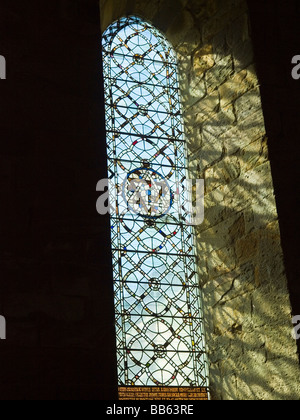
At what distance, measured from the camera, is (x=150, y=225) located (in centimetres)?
627

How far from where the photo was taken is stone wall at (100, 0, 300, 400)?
552 centimetres

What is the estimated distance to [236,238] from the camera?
19.4 feet

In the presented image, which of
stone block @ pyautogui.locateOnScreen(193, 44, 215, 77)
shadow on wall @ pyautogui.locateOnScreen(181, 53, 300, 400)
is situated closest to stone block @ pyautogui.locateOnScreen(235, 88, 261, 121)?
shadow on wall @ pyautogui.locateOnScreen(181, 53, 300, 400)

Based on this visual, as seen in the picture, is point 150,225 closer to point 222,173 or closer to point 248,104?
point 222,173

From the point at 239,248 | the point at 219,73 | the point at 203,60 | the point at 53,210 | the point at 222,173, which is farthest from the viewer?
the point at 203,60

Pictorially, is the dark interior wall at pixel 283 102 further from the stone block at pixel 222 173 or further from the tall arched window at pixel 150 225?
the tall arched window at pixel 150 225

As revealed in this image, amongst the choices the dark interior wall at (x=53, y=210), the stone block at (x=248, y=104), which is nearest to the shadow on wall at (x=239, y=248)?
the stone block at (x=248, y=104)

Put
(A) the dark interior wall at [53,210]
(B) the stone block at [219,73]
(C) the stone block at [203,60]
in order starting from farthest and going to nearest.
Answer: (C) the stone block at [203,60] → (B) the stone block at [219,73] → (A) the dark interior wall at [53,210]

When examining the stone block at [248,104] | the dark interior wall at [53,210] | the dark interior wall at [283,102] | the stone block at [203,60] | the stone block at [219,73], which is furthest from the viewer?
the stone block at [203,60]

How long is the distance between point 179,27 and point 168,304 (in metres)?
2.10

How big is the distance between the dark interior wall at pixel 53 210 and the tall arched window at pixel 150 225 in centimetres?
97

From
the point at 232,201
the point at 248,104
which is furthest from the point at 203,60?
the point at 232,201

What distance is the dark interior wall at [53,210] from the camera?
15.5 feet

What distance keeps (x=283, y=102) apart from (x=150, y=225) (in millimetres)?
1227
